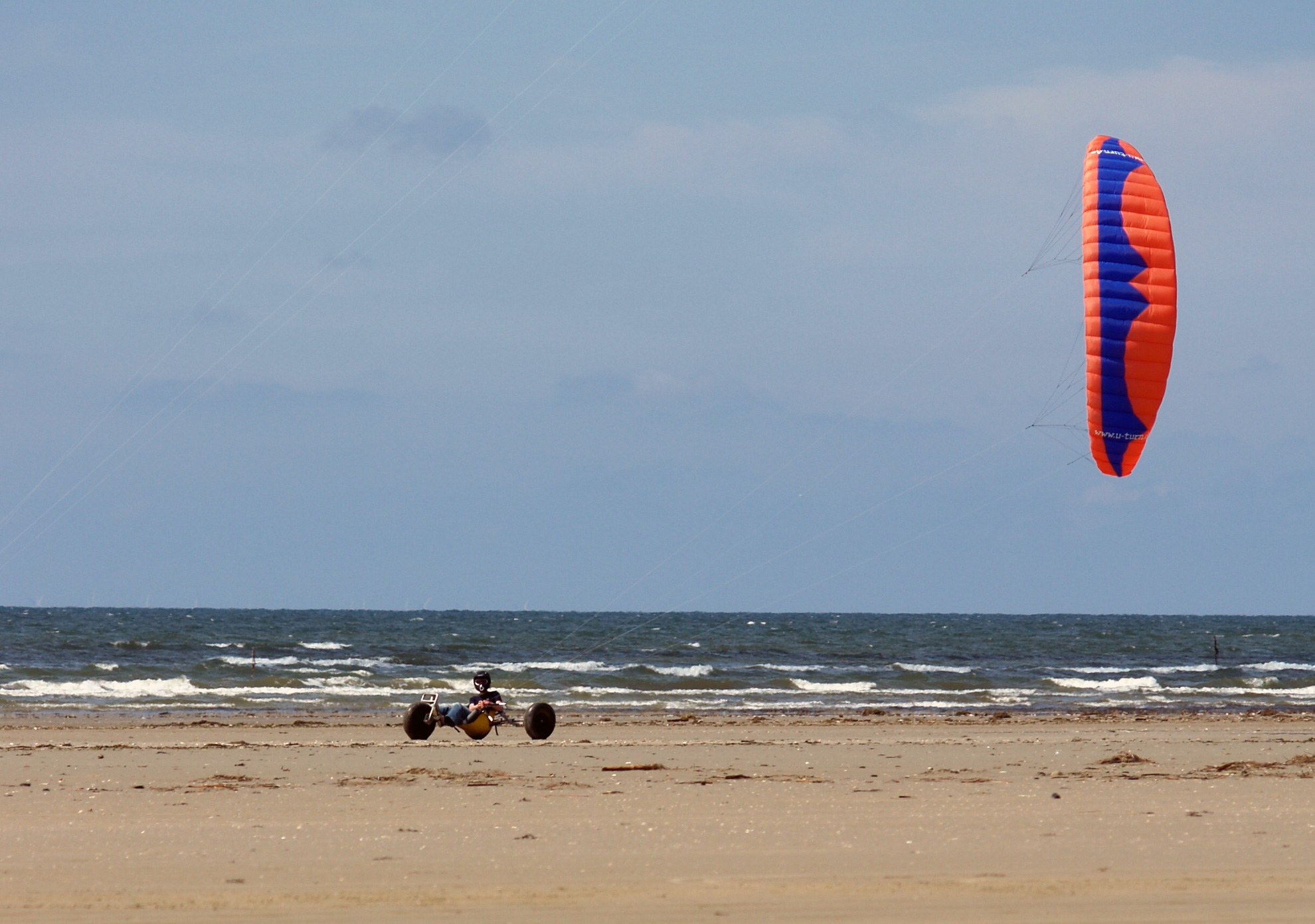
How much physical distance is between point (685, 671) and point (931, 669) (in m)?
8.48

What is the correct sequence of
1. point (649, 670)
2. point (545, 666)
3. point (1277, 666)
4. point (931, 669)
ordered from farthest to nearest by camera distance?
point (1277, 666) → point (931, 669) → point (545, 666) → point (649, 670)

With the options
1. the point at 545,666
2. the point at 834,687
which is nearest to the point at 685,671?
the point at 545,666

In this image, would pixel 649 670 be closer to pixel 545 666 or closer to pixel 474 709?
pixel 545 666

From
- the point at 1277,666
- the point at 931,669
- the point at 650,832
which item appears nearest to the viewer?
the point at 650,832

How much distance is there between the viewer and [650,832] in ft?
29.1

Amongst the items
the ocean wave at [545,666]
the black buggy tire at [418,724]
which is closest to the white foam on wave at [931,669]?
the ocean wave at [545,666]

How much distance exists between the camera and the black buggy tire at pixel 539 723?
609 inches

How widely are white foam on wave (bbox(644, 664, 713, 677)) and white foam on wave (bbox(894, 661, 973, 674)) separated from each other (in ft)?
18.1

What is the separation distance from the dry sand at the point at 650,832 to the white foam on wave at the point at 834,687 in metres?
12.9

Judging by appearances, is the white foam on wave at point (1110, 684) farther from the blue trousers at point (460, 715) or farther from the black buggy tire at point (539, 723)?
the blue trousers at point (460, 715)

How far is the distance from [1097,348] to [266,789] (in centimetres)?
1237

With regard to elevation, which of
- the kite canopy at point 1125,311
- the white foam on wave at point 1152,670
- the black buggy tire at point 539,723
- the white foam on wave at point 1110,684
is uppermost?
the kite canopy at point 1125,311

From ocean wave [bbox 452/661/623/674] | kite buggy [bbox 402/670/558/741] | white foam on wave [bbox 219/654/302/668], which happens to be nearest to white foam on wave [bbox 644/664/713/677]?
ocean wave [bbox 452/661/623/674]

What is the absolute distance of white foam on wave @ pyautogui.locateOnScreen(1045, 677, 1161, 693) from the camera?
102 ft
